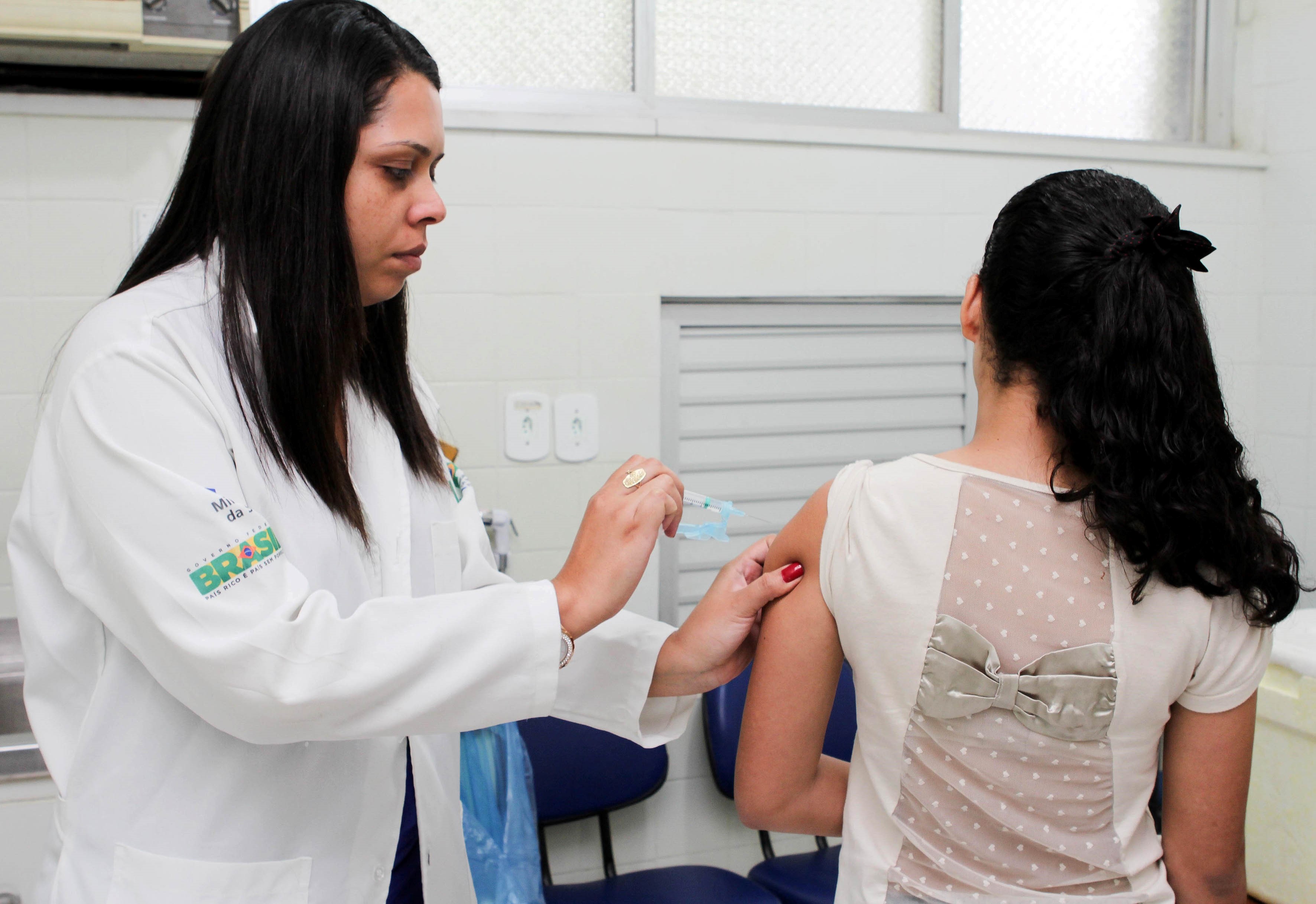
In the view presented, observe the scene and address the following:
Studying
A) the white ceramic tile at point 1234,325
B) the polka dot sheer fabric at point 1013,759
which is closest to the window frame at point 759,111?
the white ceramic tile at point 1234,325

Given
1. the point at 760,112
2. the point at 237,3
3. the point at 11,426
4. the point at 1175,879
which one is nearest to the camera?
the point at 1175,879

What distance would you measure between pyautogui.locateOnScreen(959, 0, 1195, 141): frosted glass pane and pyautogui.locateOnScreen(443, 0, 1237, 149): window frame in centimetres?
6

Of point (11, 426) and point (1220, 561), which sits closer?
point (1220, 561)

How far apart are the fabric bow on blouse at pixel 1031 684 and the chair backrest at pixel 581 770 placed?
1.23m

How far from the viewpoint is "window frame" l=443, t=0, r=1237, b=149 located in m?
2.09

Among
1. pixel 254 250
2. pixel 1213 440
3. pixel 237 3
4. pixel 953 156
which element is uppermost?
pixel 237 3

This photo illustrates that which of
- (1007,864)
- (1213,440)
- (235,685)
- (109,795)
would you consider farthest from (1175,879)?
(109,795)

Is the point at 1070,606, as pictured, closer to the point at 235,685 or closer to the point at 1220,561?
the point at 1220,561

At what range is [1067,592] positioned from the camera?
0.94 m

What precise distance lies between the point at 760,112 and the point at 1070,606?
1637mm

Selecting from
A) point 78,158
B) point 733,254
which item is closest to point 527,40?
point 733,254

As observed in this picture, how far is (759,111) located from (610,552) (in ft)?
5.30

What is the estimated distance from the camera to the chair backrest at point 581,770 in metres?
2.03

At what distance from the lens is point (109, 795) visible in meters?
0.89
